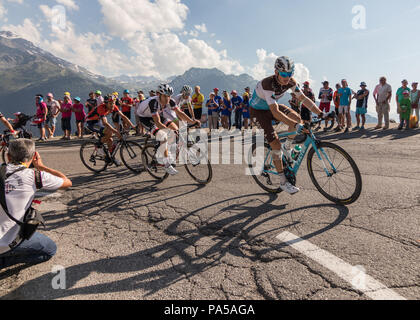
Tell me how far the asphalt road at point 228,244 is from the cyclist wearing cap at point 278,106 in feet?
2.41

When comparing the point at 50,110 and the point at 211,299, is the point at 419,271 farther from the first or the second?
the point at 50,110

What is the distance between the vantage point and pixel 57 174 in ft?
10.0

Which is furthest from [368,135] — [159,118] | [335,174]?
[159,118]

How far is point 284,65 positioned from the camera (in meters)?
4.06

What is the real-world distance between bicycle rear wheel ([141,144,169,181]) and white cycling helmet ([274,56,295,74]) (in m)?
3.40

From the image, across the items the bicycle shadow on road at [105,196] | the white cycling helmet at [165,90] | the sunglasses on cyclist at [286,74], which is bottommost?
the bicycle shadow on road at [105,196]

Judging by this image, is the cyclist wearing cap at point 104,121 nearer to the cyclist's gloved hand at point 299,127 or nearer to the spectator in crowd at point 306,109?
the cyclist's gloved hand at point 299,127

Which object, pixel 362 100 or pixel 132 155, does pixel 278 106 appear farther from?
pixel 362 100

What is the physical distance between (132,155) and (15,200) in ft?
15.2

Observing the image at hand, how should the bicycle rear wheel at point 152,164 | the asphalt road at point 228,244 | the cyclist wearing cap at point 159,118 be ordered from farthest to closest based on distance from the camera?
1. the bicycle rear wheel at point 152,164
2. the cyclist wearing cap at point 159,118
3. the asphalt road at point 228,244

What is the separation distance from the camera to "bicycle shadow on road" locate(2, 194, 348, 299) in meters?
2.39

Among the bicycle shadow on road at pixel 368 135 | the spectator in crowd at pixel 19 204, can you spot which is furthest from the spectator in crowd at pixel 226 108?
the spectator in crowd at pixel 19 204

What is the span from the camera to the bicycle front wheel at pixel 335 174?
12.2 ft
